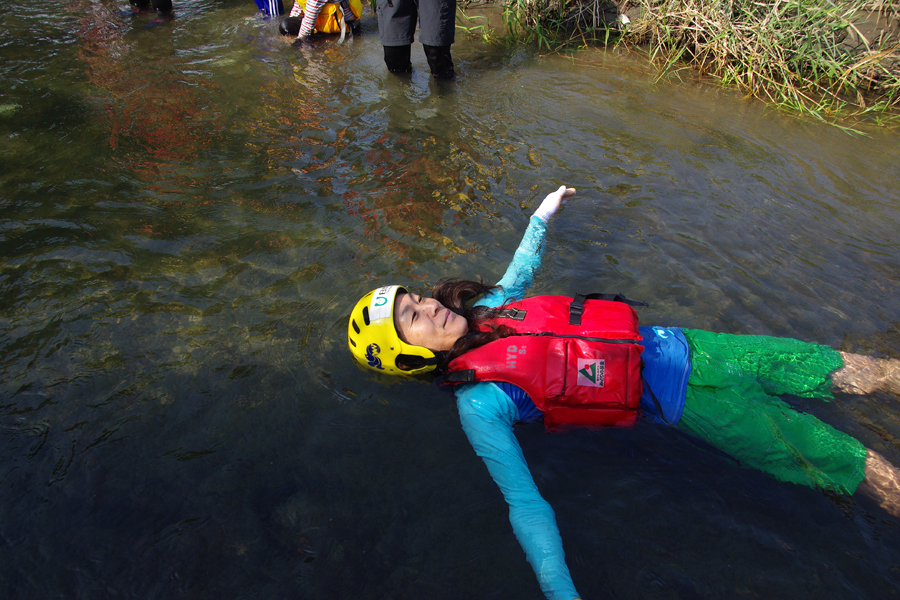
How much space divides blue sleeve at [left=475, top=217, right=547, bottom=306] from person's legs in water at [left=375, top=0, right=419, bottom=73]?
14.9 feet

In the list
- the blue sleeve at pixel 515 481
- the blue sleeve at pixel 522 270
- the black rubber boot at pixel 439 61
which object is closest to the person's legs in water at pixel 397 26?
the black rubber boot at pixel 439 61

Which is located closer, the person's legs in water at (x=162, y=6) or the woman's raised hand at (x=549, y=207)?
the woman's raised hand at (x=549, y=207)

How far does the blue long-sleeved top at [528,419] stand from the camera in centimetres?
240

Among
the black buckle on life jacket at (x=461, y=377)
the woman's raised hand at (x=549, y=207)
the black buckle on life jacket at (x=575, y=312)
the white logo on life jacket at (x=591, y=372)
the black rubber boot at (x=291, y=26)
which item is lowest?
the black buckle on life jacket at (x=461, y=377)

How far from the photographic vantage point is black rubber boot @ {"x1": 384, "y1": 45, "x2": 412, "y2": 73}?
7493 millimetres

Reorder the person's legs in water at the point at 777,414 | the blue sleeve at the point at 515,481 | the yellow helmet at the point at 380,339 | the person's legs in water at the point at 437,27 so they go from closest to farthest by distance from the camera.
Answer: the blue sleeve at the point at 515,481, the person's legs in water at the point at 777,414, the yellow helmet at the point at 380,339, the person's legs in water at the point at 437,27

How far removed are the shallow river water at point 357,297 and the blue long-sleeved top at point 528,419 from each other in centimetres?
31

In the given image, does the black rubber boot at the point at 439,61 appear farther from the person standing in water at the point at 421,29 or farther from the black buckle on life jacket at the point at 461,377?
the black buckle on life jacket at the point at 461,377

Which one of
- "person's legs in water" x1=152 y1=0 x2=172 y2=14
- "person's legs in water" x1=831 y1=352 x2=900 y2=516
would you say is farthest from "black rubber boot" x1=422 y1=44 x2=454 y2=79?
"person's legs in water" x1=152 y1=0 x2=172 y2=14

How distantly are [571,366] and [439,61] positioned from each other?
229 inches

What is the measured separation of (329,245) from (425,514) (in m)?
2.72

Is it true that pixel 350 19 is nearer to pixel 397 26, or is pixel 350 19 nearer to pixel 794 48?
pixel 397 26

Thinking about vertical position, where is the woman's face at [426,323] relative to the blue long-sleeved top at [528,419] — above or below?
above

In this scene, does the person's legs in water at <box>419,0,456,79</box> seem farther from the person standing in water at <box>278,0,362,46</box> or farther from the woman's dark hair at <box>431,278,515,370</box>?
the woman's dark hair at <box>431,278,515,370</box>
